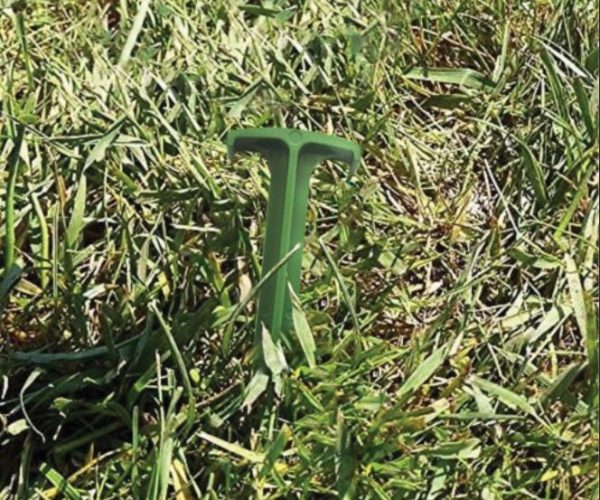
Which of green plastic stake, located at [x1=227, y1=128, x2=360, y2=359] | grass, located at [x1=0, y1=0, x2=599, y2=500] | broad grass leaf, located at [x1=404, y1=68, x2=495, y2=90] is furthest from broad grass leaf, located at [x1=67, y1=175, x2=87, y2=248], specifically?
broad grass leaf, located at [x1=404, y1=68, x2=495, y2=90]

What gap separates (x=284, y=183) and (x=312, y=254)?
9.1 inches

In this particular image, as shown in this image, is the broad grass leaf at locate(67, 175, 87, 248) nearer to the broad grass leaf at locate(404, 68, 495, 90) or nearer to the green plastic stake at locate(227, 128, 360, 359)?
the green plastic stake at locate(227, 128, 360, 359)

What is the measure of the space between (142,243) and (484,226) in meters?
0.43

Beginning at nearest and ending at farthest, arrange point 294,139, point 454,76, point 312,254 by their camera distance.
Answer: point 294,139 < point 312,254 < point 454,76

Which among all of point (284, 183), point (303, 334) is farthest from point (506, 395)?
point (284, 183)

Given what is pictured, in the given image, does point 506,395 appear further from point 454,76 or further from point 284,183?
point 454,76

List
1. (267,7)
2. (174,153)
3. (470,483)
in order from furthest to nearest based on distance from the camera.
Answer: (267,7), (174,153), (470,483)

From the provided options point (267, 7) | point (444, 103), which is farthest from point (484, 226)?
point (267, 7)

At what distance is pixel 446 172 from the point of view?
5.81 ft

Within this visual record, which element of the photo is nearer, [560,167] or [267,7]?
[560,167]

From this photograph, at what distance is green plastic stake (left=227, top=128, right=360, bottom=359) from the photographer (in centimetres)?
140

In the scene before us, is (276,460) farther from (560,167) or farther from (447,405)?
(560,167)

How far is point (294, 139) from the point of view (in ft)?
4.57

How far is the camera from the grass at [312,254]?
1493 millimetres
